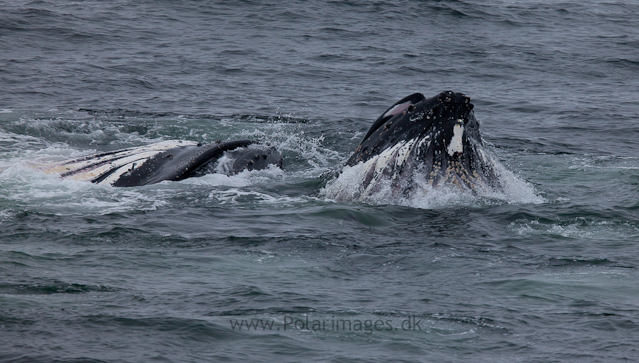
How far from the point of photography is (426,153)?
966cm

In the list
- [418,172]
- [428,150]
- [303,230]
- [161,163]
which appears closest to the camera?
[303,230]

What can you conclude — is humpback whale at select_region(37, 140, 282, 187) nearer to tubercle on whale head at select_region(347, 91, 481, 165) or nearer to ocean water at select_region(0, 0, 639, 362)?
ocean water at select_region(0, 0, 639, 362)

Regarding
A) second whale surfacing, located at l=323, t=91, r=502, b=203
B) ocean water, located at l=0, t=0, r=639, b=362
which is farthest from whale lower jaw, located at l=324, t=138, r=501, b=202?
ocean water, located at l=0, t=0, r=639, b=362

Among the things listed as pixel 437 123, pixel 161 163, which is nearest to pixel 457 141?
pixel 437 123

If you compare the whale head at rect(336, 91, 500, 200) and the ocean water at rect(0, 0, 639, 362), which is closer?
the ocean water at rect(0, 0, 639, 362)

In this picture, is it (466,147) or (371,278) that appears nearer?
(371,278)

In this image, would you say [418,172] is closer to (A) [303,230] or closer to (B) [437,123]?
(B) [437,123]

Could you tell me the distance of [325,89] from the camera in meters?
21.0

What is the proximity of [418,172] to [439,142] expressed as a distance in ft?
1.53

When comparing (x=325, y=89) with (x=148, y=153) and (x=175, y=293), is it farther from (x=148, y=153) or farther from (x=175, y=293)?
(x=175, y=293)

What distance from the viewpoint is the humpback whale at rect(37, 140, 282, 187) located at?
11.6 metres

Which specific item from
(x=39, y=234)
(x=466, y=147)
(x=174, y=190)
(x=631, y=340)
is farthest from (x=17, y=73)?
(x=631, y=340)

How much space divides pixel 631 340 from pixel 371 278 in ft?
8.27

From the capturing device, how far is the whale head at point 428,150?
9.56 metres
